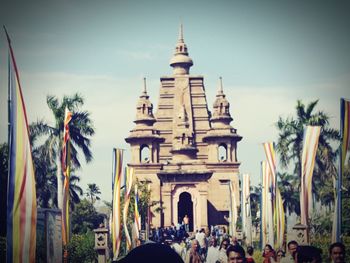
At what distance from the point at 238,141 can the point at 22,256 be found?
5635 centimetres

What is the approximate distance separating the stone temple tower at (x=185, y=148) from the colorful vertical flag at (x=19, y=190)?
162ft

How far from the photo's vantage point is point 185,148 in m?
61.3

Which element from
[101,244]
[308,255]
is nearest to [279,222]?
[101,244]

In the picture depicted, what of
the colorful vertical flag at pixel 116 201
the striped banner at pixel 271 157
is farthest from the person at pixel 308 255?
the striped banner at pixel 271 157

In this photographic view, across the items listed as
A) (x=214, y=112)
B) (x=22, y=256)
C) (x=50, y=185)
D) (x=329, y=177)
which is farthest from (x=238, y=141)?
(x=22, y=256)

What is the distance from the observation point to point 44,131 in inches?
1341

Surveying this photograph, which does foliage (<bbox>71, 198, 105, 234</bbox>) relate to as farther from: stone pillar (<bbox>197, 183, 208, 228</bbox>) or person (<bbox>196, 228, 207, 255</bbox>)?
person (<bbox>196, 228, 207, 255</bbox>)

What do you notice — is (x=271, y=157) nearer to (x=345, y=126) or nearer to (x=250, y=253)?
(x=345, y=126)

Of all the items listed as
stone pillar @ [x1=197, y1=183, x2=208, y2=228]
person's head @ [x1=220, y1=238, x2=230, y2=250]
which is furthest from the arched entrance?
person's head @ [x1=220, y1=238, x2=230, y2=250]

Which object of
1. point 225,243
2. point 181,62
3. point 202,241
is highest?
point 181,62

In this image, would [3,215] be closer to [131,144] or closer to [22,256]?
[22,256]

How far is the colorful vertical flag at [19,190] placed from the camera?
9617 millimetres

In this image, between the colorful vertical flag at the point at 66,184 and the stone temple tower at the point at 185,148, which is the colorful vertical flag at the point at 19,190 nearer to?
the colorful vertical flag at the point at 66,184

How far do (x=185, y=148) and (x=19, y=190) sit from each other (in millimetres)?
51625
